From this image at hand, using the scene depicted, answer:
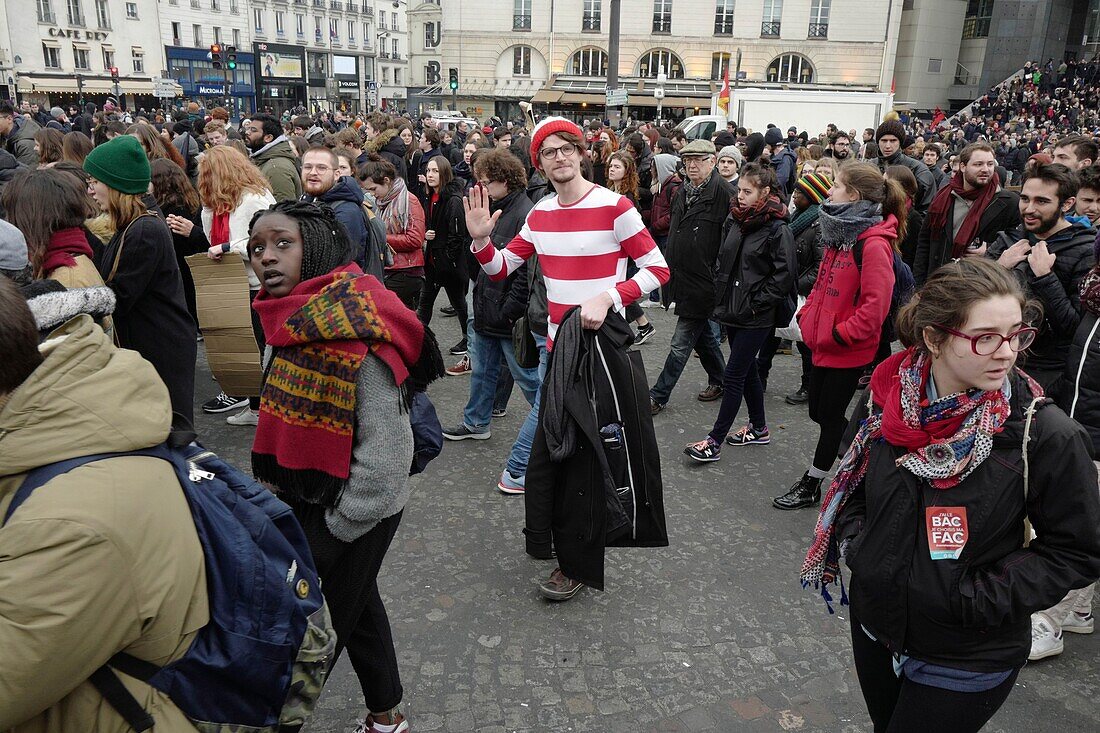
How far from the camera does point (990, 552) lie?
2053mm

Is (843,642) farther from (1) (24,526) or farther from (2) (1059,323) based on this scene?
(1) (24,526)

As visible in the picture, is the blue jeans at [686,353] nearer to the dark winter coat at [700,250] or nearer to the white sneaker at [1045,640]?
the dark winter coat at [700,250]

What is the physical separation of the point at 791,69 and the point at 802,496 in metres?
57.0

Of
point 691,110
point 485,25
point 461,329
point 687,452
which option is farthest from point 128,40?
point 687,452

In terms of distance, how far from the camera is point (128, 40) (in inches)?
2110

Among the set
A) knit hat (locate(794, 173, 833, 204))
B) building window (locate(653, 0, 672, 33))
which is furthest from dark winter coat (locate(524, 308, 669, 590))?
building window (locate(653, 0, 672, 33))

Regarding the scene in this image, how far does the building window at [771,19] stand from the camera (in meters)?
54.2

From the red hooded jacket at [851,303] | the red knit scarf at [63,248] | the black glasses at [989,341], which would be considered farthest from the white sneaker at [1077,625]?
the red knit scarf at [63,248]

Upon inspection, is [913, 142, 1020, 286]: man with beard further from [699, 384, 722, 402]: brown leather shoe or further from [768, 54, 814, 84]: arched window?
[768, 54, 814, 84]: arched window

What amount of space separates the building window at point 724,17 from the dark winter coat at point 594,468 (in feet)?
187

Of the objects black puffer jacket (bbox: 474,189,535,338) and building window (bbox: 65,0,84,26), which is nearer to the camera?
black puffer jacket (bbox: 474,189,535,338)

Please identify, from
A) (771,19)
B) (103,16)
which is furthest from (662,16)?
(103,16)

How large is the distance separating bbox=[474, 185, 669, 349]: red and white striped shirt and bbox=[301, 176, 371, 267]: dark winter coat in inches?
73.3

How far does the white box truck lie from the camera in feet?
77.4
